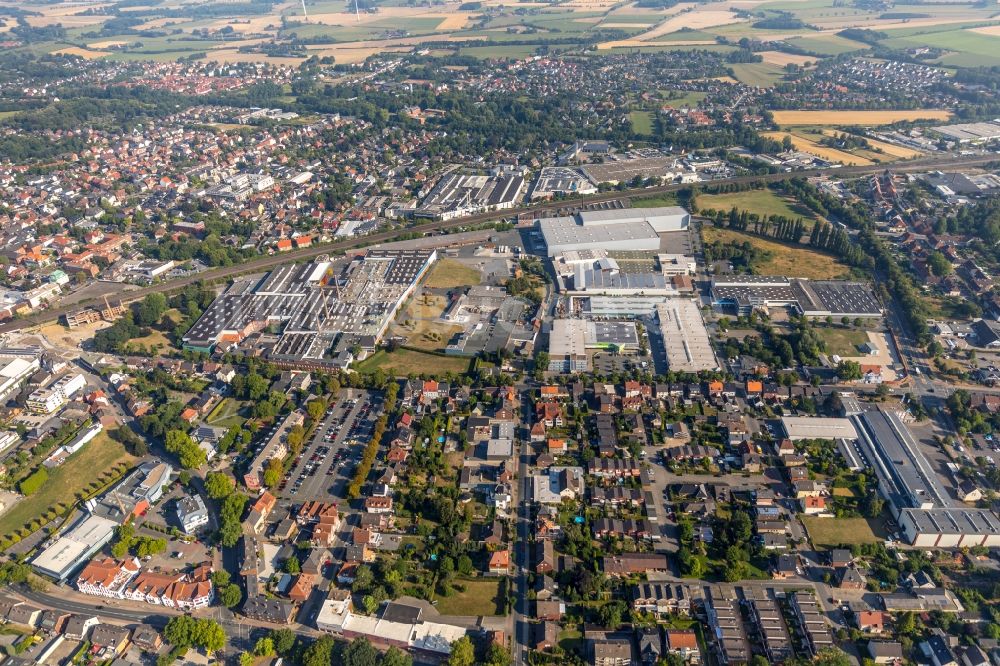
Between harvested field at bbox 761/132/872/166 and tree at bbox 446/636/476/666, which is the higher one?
harvested field at bbox 761/132/872/166

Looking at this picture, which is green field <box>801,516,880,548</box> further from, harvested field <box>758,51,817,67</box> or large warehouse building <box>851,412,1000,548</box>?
harvested field <box>758,51,817,67</box>

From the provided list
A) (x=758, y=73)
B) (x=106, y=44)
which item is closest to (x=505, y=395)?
(x=758, y=73)

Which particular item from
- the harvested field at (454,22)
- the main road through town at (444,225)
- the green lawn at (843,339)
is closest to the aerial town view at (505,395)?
the green lawn at (843,339)

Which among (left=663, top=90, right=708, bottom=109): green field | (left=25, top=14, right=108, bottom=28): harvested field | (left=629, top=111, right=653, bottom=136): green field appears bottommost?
(left=629, top=111, right=653, bottom=136): green field

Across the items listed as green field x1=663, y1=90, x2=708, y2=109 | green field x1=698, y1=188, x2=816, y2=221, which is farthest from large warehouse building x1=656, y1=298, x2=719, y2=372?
green field x1=663, y1=90, x2=708, y2=109

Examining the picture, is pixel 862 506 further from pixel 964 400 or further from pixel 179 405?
pixel 179 405

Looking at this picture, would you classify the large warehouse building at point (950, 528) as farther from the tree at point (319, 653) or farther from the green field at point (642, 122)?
the green field at point (642, 122)

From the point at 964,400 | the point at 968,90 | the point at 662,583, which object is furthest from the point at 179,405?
the point at 968,90
